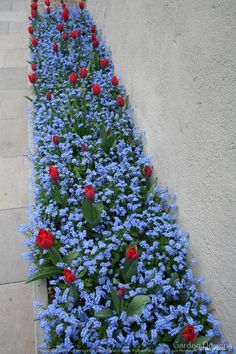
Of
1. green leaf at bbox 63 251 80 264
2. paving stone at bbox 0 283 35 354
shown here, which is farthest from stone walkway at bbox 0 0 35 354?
green leaf at bbox 63 251 80 264

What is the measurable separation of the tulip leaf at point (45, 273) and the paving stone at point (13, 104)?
8.02ft

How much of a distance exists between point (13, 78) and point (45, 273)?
11.5 ft

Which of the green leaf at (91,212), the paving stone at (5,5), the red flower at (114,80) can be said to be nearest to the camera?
the green leaf at (91,212)

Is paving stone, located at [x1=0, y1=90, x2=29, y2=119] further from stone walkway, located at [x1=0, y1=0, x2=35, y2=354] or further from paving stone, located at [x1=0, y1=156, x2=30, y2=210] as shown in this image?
paving stone, located at [x1=0, y1=156, x2=30, y2=210]

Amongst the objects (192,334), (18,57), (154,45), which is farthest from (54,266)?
(18,57)

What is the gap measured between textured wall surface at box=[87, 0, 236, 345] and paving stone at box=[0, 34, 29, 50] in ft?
11.0

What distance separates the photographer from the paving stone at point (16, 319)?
2184mm

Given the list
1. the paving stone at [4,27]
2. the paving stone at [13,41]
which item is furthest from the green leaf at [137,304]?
the paving stone at [4,27]

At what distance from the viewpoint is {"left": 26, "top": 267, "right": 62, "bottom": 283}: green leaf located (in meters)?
2.09

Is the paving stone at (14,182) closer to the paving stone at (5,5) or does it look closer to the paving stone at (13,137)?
the paving stone at (13,137)

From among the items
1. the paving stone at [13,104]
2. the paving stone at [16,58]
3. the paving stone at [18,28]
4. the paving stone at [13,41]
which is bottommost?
the paving stone at [13,104]

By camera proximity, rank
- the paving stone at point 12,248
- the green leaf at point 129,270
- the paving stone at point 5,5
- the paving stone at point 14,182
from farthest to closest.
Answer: the paving stone at point 5,5
the paving stone at point 14,182
the paving stone at point 12,248
the green leaf at point 129,270

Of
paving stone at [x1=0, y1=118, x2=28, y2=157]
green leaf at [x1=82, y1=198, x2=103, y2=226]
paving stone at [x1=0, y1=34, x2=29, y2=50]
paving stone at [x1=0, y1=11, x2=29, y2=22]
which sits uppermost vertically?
paving stone at [x1=0, y1=11, x2=29, y2=22]

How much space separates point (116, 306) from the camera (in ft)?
6.11
